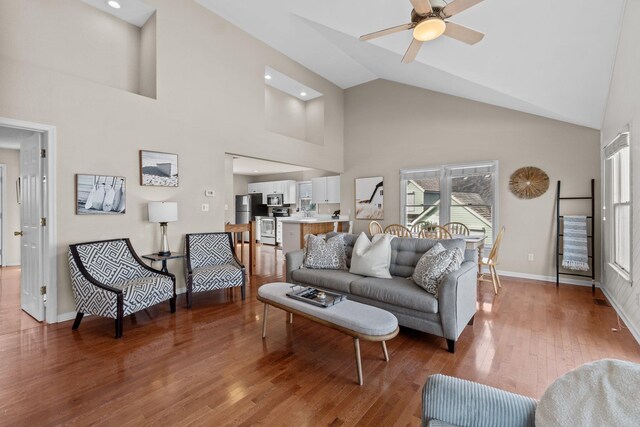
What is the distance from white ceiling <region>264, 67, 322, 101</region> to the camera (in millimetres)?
5746

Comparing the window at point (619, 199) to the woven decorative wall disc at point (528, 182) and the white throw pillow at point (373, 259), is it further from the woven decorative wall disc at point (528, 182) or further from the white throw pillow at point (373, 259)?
the white throw pillow at point (373, 259)

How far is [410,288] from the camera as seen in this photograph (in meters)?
2.71

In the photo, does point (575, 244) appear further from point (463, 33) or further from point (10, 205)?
point (10, 205)

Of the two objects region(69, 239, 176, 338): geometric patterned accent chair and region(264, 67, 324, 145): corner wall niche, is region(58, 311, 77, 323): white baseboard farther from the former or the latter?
region(264, 67, 324, 145): corner wall niche

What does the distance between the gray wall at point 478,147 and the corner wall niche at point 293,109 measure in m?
0.84

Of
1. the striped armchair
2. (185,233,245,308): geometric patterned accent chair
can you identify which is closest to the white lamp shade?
(185,233,245,308): geometric patterned accent chair

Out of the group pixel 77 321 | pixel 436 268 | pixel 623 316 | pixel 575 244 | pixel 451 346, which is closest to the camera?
pixel 451 346

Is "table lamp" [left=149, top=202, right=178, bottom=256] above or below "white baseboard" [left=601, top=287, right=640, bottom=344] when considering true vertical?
above

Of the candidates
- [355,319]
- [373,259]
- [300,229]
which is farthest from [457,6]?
[300,229]

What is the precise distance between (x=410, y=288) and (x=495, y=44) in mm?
3090

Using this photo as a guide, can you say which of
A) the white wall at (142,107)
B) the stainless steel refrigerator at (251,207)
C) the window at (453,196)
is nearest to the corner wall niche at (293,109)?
the white wall at (142,107)

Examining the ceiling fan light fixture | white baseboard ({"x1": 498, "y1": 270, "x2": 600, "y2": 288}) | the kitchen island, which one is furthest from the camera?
the kitchen island

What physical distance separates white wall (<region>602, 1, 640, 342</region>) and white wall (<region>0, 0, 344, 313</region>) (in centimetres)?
468

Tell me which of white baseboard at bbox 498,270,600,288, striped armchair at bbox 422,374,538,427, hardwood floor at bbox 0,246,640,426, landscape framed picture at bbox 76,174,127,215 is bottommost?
hardwood floor at bbox 0,246,640,426
